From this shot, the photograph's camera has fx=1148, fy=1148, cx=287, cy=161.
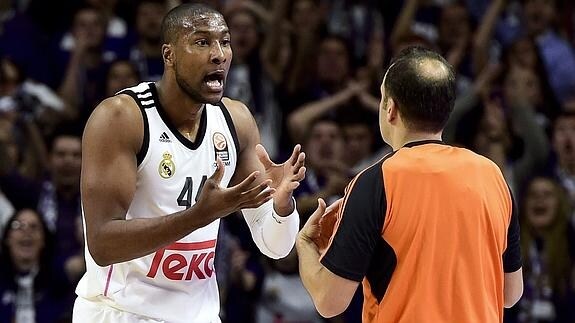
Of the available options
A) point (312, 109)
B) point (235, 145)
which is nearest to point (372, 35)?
point (312, 109)

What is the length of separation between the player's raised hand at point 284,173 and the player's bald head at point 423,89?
1.82 feet

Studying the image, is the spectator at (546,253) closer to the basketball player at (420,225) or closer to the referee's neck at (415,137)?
the basketball player at (420,225)

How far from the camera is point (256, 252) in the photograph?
831 cm

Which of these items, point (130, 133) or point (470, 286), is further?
point (130, 133)

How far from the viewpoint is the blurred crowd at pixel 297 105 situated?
26.2ft

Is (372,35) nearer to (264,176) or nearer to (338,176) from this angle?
(338,176)

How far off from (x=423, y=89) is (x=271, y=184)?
35.1 inches

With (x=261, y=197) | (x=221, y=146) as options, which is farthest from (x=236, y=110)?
(x=261, y=197)

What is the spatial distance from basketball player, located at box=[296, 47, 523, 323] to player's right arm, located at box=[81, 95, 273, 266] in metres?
0.61

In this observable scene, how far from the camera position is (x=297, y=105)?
937cm

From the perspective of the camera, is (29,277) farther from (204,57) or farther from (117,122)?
(204,57)

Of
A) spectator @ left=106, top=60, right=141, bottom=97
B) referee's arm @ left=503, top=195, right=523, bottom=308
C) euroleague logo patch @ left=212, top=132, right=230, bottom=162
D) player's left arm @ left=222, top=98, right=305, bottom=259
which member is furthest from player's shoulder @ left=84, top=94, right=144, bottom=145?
spectator @ left=106, top=60, right=141, bottom=97

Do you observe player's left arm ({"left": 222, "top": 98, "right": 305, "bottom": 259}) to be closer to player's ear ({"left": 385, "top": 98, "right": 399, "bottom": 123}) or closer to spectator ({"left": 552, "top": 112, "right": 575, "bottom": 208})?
player's ear ({"left": 385, "top": 98, "right": 399, "bottom": 123})

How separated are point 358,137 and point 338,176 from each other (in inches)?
32.8
